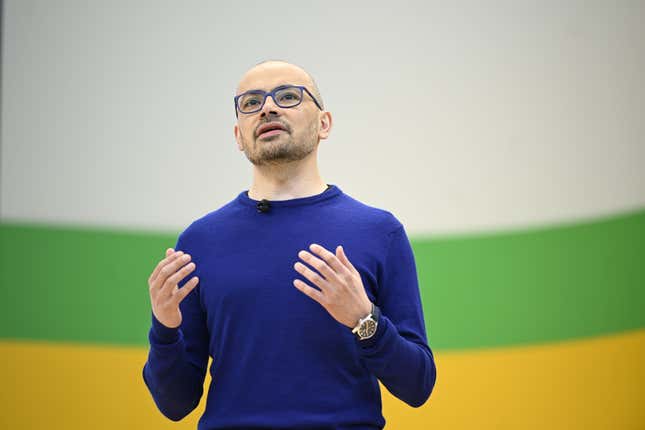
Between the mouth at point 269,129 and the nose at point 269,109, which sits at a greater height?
the nose at point 269,109

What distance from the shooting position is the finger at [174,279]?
4.88 feet

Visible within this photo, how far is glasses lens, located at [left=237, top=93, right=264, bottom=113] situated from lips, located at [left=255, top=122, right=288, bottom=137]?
0.18 feet

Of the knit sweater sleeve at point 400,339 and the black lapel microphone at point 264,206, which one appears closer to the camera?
the knit sweater sleeve at point 400,339

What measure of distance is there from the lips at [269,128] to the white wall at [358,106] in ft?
5.26

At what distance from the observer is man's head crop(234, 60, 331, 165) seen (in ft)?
5.65

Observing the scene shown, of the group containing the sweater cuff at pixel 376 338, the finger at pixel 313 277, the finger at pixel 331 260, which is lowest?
the sweater cuff at pixel 376 338

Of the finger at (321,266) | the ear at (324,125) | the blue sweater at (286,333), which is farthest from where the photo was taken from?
the ear at (324,125)

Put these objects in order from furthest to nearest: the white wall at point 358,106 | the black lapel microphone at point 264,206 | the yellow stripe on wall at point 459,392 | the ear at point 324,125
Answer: the white wall at point 358,106
the yellow stripe on wall at point 459,392
the ear at point 324,125
the black lapel microphone at point 264,206

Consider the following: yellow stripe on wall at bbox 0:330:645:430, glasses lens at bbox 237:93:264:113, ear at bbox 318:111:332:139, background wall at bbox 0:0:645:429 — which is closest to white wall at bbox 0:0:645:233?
background wall at bbox 0:0:645:429

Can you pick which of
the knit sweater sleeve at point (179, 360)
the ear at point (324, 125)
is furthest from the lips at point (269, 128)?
the knit sweater sleeve at point (179, 360)

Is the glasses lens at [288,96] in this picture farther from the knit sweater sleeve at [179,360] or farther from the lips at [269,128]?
the knit sweater sleeve at [179,360]

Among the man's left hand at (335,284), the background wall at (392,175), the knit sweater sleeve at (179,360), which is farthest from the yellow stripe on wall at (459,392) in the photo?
the man's left hand at (335,284)

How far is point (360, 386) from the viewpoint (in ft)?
5.22

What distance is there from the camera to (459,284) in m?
3.23
